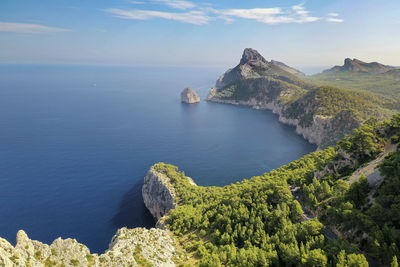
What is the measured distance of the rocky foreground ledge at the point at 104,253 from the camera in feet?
91.6

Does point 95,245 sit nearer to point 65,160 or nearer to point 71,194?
point 71,194

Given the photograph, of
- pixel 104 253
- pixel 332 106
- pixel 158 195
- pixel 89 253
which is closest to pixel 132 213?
pixel 158 195

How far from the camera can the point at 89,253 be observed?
112 ft

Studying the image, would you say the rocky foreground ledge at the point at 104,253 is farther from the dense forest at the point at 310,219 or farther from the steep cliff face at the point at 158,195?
the steep cliff face at the point at 158,195

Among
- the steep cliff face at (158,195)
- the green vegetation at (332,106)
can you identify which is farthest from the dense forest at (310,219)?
the green vegetation at (332,106)

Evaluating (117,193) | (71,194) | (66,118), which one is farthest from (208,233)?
(66,118)

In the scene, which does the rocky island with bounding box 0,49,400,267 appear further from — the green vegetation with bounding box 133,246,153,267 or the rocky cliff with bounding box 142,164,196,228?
the rocky cliff with bounding box 142,164,196,228

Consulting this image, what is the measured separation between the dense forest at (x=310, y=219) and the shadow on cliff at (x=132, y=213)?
63.8 feet

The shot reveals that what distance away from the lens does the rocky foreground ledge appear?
27.9 metres

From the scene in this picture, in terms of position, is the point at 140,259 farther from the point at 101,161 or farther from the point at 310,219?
the point at 101,161

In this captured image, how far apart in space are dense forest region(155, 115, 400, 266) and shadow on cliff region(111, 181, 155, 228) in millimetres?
19451

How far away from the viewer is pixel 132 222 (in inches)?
3031

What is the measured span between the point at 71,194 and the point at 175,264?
66133 millimetres

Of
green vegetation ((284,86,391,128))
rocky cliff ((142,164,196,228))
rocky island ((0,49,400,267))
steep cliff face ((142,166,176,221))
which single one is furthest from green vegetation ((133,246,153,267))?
green vegetation ((284,86,391,128))
